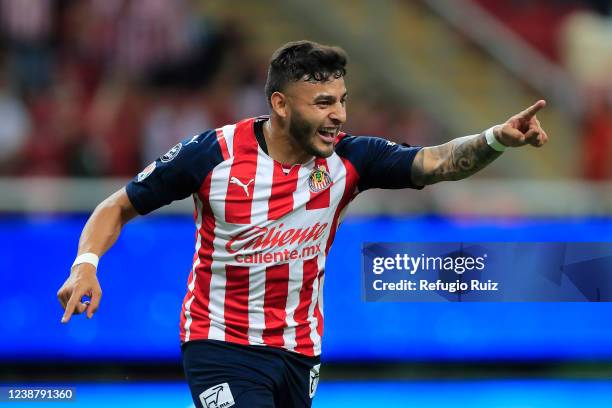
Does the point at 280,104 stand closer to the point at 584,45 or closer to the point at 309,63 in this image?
the point at 309,63

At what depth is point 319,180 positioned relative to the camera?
4812 millimetres

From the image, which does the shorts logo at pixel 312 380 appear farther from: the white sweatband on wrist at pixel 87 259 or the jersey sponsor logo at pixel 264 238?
the white sweatband on wrist at pixel 87 259

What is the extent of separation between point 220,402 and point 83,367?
11.7ft

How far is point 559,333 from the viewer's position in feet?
26.1

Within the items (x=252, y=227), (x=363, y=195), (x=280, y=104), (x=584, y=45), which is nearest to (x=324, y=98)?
(x=280, y=104)

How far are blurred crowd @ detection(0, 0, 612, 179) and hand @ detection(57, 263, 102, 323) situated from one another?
5.20m

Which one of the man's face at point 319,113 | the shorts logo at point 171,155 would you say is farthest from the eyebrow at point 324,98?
the shorts logo at point 171,155

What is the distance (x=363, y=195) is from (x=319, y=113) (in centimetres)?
387

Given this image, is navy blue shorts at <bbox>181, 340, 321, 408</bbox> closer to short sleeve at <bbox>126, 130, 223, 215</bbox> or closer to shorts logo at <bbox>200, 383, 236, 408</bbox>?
shorts logo at <bbox>200, 383, 236, 408</bbox>

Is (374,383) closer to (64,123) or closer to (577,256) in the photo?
(577,256)

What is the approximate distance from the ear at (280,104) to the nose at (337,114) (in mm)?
210

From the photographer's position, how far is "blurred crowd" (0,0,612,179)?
32.9ft

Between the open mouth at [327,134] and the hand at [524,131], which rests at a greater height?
the open mouth at [327,134]

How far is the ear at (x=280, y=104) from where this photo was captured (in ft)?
15.6
